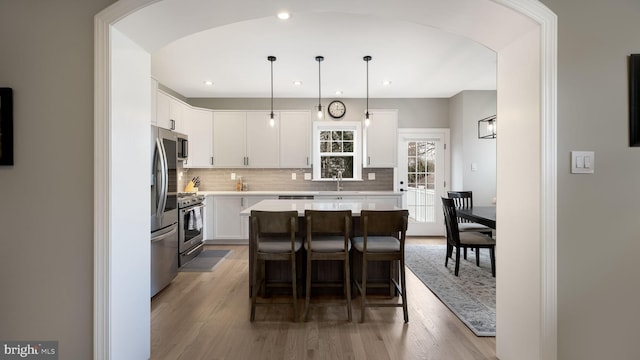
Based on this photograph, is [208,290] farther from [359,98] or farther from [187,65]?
[359,98]

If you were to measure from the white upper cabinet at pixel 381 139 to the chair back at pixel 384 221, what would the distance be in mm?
3136

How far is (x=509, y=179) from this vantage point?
2002mm

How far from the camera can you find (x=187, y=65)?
167 inches

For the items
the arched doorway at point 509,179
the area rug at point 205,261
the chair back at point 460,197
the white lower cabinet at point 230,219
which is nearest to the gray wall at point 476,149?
the chair back at point 460,197

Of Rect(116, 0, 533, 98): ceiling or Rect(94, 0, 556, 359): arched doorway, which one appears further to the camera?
Rect(116, 0, 533, 98): ceiling

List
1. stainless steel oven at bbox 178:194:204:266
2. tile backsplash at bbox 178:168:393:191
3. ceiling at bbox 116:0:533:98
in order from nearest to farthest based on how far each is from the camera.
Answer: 1. ceiling at bbox 116:0:533:98
2. stainless steel oven at bbox 178:194:204:266
3. tile backsplash at bbox 178:168:393:191

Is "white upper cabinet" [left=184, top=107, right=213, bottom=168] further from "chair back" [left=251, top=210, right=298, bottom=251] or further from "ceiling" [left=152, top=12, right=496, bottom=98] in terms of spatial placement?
"chair back" [left=251, top=210, right=298, bottom=251]

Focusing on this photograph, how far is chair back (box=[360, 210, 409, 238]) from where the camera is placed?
8.57 feet

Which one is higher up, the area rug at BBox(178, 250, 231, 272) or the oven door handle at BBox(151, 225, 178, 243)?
the oven door handle at BBox(151, 225, 178, 243)

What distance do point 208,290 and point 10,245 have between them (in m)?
1.90

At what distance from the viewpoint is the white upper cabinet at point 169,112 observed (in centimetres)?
436

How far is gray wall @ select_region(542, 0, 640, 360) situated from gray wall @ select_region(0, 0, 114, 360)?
2.61m

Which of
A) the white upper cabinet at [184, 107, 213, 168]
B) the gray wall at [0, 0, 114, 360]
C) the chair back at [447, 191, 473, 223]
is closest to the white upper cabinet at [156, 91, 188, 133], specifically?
the white upper cabinet at [184, 107, 213, 168]

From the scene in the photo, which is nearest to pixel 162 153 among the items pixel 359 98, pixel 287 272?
pixel 287 272
